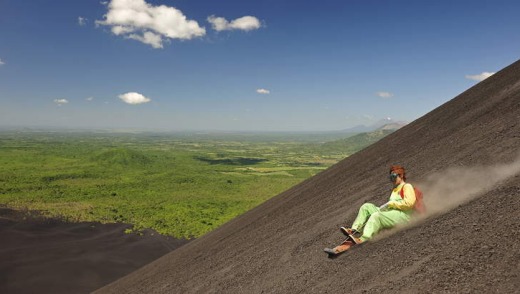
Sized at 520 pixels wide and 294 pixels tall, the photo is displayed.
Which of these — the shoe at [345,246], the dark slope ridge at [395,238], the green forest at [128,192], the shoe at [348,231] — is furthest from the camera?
the green forest at [128,192]

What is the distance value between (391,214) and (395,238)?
22.2 inches

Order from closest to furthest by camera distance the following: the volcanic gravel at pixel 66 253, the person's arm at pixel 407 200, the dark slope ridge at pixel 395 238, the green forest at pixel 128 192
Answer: the dark slope ridge at pixel 395 238
the person's arm at pixel 407 200
the volcanic gravel at pixel 66 253
the green forest at pixel 128 192

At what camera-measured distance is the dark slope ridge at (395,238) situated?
5551 mm

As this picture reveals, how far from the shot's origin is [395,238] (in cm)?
715

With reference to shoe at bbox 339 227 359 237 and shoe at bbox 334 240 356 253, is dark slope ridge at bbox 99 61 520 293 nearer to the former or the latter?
shoe at bbox 334 240 356 253

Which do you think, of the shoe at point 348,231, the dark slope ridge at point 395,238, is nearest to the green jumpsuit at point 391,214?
the shoe at point 348,231

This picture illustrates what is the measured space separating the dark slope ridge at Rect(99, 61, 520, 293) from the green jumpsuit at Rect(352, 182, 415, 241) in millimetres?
310

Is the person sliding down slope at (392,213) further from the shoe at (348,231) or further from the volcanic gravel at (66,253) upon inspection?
the volcanic gravel at (66,253)

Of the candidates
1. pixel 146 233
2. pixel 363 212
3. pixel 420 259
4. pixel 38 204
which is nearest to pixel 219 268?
pixel 363 212

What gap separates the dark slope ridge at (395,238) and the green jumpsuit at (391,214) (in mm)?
310

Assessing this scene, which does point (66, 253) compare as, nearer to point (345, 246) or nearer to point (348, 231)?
point (345, 246)

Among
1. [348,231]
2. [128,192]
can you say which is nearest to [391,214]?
[348,231]

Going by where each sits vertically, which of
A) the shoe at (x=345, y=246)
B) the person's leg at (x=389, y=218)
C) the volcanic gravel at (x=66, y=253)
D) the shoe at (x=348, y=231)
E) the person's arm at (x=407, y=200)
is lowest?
the volcanic gravel at (x=66, y=253)

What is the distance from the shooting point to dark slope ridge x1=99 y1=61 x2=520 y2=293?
18.2 ft
